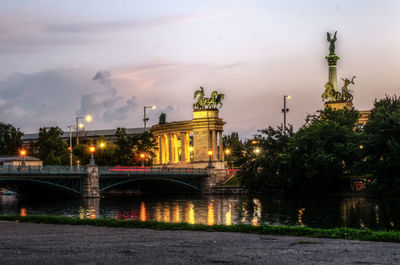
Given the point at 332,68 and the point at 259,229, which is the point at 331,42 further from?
the point at 259,229

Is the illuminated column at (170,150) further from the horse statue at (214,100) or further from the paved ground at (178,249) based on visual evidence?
the paved ground at (178,249)

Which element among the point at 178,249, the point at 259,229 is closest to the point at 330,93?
the point at 259,229

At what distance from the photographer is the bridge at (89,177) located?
80.8 m

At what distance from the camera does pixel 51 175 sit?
275ft

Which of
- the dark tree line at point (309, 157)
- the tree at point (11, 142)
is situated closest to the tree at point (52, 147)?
the tree at point (11, 142)

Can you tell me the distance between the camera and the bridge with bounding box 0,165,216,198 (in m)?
80.8

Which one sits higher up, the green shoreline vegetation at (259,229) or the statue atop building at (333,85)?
the statue atop building at (333,85)

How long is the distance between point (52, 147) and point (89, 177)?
69422 millimetres

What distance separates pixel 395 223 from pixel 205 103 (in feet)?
342

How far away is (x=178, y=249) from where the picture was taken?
21641 mm

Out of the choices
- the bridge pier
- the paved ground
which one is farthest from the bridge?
the paved ground

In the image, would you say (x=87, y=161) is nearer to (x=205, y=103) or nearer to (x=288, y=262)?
(x=205, y=103)

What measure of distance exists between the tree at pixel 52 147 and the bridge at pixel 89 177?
41.2m

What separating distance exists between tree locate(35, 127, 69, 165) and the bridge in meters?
41.2
